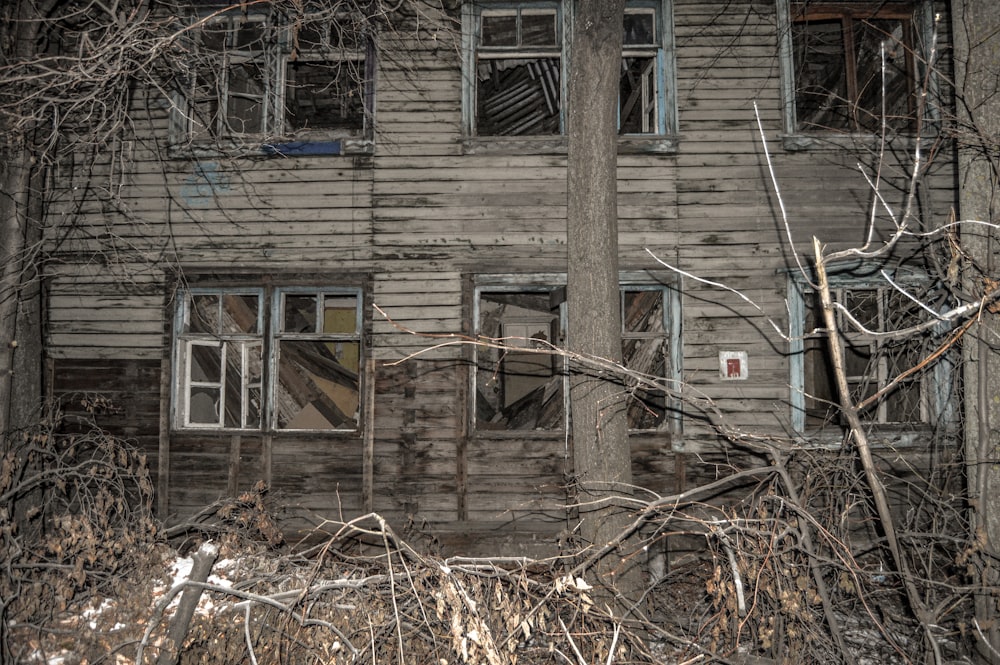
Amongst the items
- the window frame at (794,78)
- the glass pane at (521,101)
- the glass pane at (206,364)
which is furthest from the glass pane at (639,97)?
the glass pane at (206,364)

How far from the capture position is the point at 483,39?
8.65 metres

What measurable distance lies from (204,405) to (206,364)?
639mm

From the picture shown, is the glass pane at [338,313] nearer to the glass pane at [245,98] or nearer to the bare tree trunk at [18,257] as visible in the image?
the glass pane at [245,98]

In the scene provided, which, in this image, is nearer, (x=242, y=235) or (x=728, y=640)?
(x=728, y=640)

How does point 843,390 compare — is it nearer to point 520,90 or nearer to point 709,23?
point 709,23

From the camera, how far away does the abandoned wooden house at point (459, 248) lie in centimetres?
807

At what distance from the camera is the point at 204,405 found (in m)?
9.41

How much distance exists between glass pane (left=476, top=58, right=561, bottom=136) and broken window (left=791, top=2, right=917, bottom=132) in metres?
3.48

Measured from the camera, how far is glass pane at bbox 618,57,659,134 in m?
8.55

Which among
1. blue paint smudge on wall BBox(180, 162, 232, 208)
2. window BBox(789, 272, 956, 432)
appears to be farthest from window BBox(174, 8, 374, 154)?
window BBox(789, 272, 956, 432)

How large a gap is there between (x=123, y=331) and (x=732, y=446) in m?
6.96

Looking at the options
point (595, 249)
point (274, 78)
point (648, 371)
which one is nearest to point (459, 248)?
point (648, 371)

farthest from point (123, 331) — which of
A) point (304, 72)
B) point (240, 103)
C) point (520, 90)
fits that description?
point (520, 90)

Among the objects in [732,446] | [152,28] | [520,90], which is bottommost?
[732,446]
